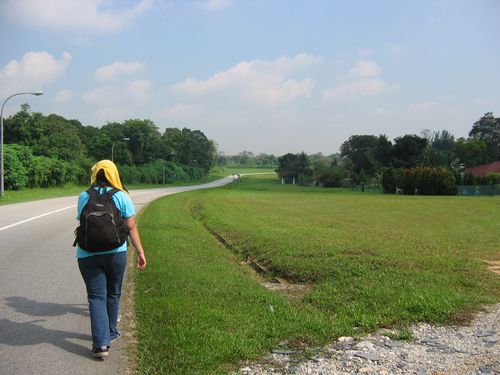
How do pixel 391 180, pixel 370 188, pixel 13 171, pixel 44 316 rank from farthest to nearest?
pixel 370 188 < pixel 391 180 < pixel 13 171 < pixel 44 316

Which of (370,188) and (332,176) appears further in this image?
(332,176)

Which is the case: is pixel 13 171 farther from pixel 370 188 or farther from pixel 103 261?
pixel 370 188

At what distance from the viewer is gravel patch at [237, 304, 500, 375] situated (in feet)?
14.6

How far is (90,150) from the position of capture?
86.6 metres

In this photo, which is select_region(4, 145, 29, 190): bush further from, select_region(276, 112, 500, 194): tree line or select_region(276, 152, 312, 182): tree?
select_region(276, 152, 312, 182): tree

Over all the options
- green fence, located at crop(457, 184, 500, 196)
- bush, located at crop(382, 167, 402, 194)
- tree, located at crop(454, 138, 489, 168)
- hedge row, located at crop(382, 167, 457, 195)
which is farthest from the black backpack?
tree, located at crop(454, 138, 489, 168)

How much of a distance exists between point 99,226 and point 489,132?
407ft

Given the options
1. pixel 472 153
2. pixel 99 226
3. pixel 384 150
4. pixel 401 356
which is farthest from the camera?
pixel 472 153

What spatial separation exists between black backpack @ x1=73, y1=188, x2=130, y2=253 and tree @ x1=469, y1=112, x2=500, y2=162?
4569 inches

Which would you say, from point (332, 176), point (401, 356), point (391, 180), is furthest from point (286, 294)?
point (332, 176)

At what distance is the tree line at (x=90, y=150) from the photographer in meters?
45.2

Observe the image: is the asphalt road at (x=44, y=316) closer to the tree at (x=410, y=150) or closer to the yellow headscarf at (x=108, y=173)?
the yellow headscarf at (x=108, y=173)

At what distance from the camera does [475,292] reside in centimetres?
757

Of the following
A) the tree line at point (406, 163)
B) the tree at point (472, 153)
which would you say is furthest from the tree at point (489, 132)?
the tree at point (472, 153)
